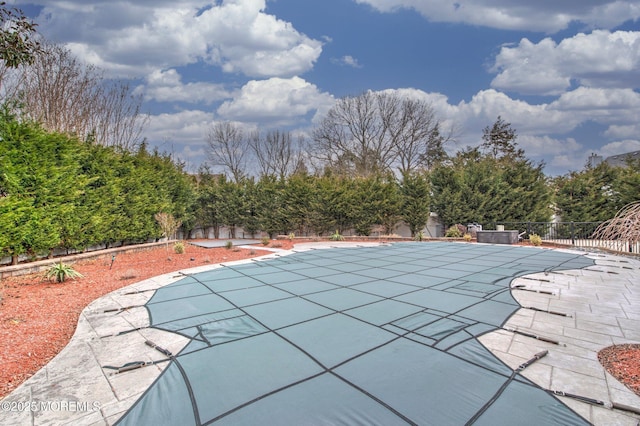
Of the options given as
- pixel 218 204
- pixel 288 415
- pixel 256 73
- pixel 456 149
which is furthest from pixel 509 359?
pixel 456 149

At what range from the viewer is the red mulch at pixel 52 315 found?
2316mm

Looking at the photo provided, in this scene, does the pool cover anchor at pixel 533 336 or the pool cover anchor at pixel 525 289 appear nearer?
the pool cover anchor at pixel 533 336

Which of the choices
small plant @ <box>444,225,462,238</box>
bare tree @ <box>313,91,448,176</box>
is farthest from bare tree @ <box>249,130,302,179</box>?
small plant @ <box>444,225,462,238</box>

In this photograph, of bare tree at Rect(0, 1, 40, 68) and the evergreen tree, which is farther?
the evergreen tree

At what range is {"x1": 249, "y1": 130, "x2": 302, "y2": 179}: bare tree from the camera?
23891 mm

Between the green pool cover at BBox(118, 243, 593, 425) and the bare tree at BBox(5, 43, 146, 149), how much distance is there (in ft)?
21.6

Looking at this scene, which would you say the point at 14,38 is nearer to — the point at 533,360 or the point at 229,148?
the point at 533,360

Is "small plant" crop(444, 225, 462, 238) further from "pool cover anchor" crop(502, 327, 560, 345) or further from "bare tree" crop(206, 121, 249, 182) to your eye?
"bare tree" crop(206, 121, 249, 182)

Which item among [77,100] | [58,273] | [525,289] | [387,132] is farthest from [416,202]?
[77,100]

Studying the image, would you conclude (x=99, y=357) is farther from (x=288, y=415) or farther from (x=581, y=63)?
(x=581, y=63)

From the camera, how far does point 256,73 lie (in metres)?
15.9

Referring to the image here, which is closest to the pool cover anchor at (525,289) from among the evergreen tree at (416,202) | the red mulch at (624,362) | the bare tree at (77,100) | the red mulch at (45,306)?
the red mulch at (624,362)

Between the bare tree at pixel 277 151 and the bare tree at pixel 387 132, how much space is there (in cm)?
428

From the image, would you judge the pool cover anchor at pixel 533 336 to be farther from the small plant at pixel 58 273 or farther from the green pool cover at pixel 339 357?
the small plant at pixel 58 273
